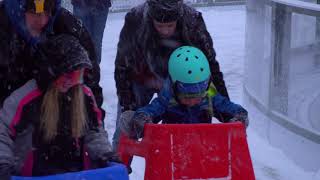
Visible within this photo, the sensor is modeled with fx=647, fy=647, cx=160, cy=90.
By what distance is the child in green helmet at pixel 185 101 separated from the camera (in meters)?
3.89

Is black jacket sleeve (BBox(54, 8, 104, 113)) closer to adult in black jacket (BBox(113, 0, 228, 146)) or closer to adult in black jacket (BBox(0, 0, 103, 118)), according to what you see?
adult in black jacket (BBox(0, 0, 103, 118))

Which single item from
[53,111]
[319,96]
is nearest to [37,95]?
[53,111]

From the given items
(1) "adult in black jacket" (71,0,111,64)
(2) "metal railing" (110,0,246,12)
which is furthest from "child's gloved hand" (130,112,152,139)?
(2) "metal railing" (110,0,246,12)

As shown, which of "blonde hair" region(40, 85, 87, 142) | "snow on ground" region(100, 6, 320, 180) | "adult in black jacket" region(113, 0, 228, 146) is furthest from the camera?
"snow on ground" region(100, 6, 320, 180)

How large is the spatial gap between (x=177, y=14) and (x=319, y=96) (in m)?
2.05

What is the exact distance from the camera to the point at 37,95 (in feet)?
10.9

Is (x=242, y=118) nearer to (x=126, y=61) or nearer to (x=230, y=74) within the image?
(x=126, y=61)

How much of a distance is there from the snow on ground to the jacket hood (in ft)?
7.12

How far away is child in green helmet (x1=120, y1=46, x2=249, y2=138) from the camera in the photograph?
3891 mm

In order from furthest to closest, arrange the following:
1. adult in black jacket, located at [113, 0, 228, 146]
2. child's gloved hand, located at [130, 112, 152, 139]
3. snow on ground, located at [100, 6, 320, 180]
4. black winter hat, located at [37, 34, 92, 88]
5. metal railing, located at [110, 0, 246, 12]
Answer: metal railing, located at [110, 0, 246, 12] → snow on ground, located at [100, 6, 320, 180] → adult in black jacket, located at [113, 0, 228, 146] → child's gloved hand, located at [130, 112, 152, 139] → black winter hat, located at [37, 34, 92, 88]

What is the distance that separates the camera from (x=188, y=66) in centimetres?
389

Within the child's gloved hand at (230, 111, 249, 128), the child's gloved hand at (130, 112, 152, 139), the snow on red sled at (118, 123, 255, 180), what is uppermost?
the child's gloved hand at (130, 112, 152, 139)

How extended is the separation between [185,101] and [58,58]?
3.38 feet

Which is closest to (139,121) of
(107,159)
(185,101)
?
(185,101)
